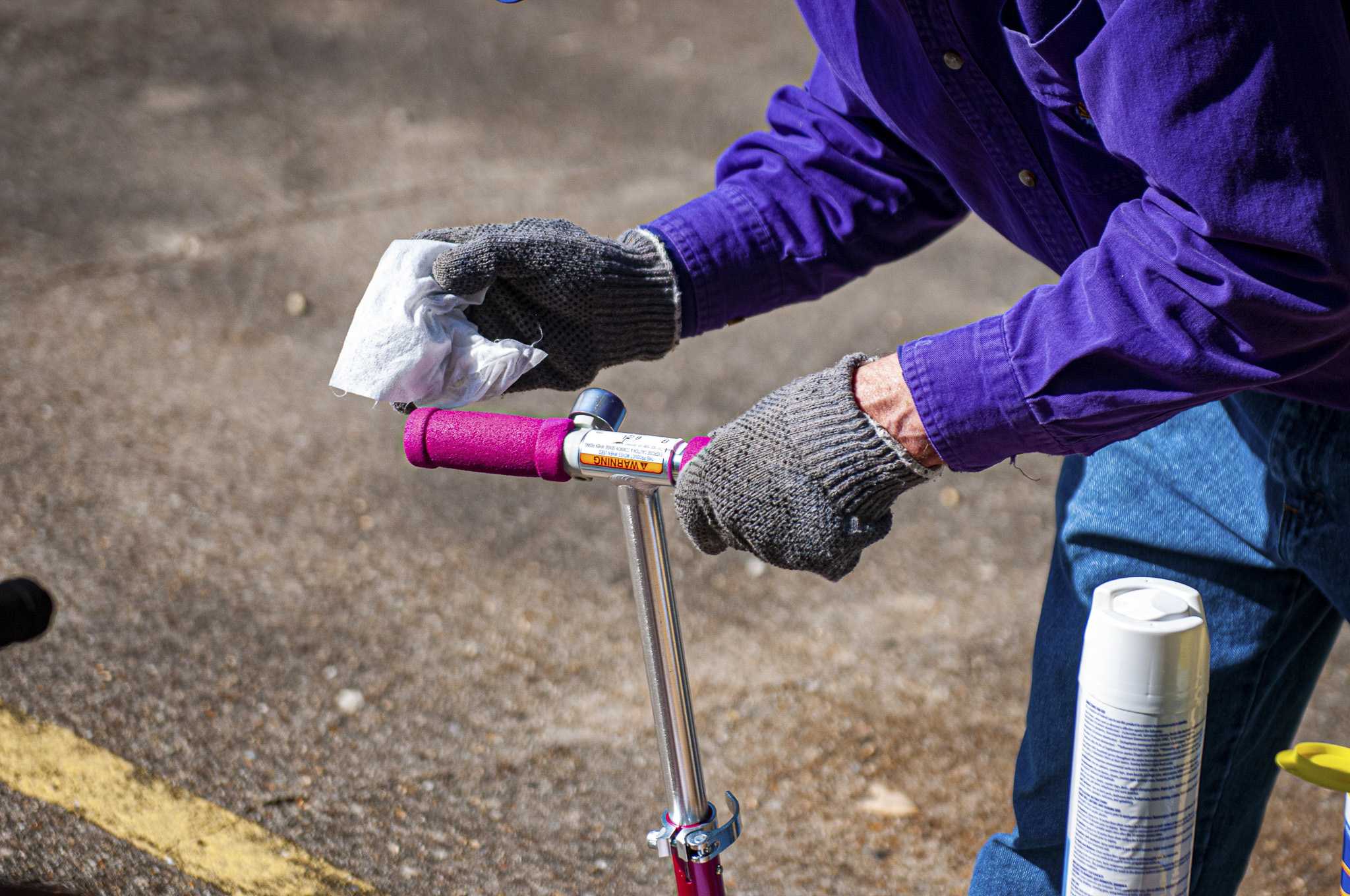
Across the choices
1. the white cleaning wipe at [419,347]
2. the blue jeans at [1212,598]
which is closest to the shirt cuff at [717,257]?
the white cleaning wipe at [419,347]

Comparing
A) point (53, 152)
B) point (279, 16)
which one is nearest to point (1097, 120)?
point (53, 152)

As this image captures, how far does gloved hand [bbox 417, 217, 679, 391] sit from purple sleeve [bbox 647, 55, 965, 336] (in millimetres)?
52

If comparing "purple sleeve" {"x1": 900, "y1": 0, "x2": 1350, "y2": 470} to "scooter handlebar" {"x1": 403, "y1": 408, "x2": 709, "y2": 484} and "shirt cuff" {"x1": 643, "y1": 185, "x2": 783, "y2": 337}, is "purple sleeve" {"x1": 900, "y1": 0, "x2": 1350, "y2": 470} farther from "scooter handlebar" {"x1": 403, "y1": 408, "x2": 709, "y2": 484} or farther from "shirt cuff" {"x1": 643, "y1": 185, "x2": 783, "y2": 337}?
"shirt cuff" {"x1": 643, "y1": 185, "x2": 783, "y2": 337}

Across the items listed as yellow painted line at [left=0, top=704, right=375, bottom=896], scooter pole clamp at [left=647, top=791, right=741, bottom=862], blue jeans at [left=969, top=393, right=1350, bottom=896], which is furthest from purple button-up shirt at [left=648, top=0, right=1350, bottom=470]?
yellow painted line at [left=0, top=704, right=375, bottom=896]

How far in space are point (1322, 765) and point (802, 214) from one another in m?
1.05

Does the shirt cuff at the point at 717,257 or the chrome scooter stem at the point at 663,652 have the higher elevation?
the shirt cuff at the point at 717,257

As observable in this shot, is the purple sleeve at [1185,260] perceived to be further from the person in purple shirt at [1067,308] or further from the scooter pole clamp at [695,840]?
the scooter pole clamp at [695,840]

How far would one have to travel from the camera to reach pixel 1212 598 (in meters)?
1.79

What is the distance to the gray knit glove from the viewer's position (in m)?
1.50

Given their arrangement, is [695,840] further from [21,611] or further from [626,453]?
[21,611]

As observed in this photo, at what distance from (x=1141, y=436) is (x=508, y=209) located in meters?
3.63

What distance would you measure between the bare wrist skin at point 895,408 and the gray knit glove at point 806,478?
0.01 m

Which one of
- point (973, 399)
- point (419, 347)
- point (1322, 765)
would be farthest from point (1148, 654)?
point (419, 347)

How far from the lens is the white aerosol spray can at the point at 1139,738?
46.4 inches
